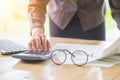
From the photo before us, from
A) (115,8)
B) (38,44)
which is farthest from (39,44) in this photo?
(115,8)

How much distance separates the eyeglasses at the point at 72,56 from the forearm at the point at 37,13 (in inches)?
8.7

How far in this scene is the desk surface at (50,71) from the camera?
3.52 feet

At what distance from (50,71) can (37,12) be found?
0.51 meters

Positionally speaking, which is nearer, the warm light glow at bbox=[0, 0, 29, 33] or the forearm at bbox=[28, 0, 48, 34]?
the forearm at bbox=[28, 0, 48, 34]

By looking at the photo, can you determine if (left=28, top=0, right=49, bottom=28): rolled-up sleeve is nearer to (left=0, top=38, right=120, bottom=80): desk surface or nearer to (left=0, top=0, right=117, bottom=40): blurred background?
(left=0, top=38, right=120, bottom=80): desk surface

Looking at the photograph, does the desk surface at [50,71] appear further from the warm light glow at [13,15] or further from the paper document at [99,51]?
the warm light glow at [13,15]

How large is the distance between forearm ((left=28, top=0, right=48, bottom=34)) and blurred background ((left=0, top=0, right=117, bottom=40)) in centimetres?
194

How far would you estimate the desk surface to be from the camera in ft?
3.52

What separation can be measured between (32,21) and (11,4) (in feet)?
6.95

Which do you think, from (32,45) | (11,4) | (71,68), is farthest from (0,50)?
(11,4)

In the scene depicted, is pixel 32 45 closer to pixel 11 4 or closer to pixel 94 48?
pixel 94 48

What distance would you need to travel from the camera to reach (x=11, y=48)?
145 cm

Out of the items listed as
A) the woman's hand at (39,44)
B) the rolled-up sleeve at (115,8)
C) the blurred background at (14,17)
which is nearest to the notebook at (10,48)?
the woman's hand at (39,44)

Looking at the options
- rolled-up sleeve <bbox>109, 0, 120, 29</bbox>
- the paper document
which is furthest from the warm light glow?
the paper document
